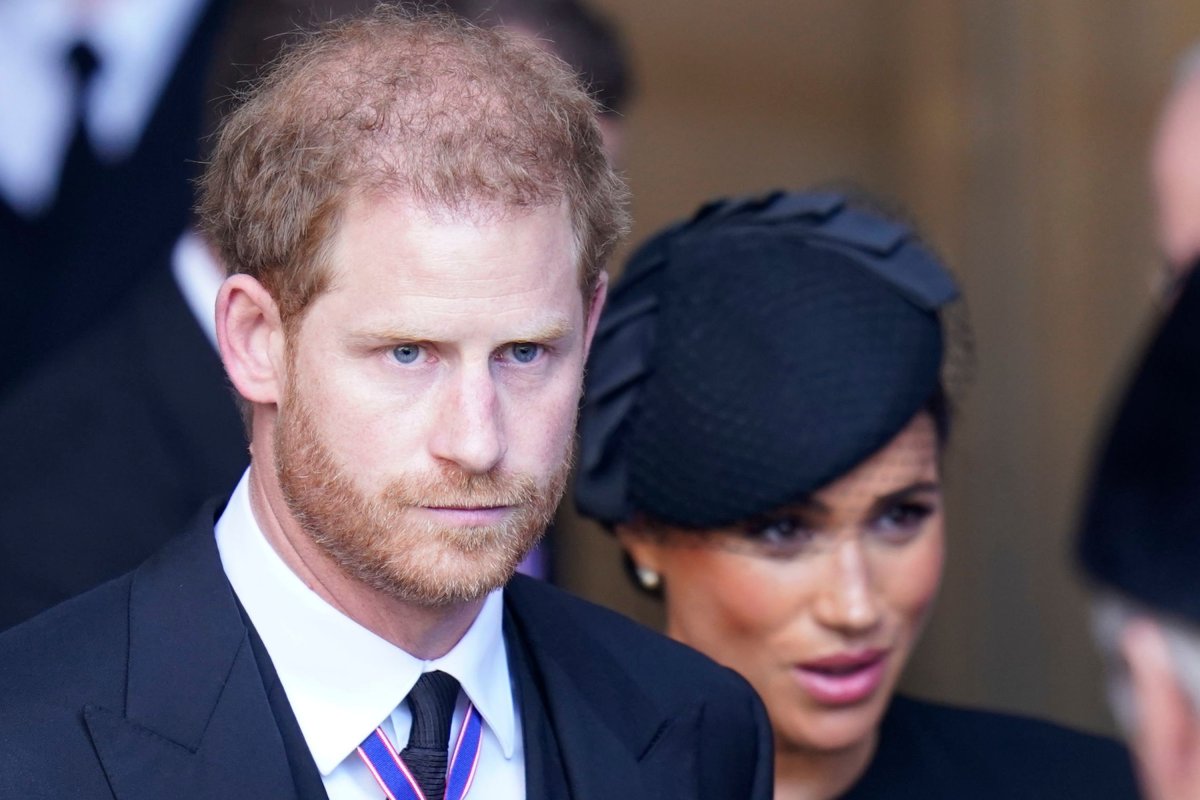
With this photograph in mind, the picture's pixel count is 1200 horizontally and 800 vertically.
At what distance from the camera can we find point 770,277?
278 centimetres

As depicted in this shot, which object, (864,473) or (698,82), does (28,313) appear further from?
(698,82)

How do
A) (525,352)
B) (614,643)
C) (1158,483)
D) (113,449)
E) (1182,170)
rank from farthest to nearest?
(113,449) → (614,643) → (525,352) → (1182,170) → (1158,483)

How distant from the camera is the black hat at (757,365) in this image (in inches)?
107

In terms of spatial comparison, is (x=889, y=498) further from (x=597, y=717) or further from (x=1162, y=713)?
(x=1162, y=713)

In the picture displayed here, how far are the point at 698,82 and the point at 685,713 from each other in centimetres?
277

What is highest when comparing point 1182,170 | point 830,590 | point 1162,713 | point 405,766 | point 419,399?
point 1182,170

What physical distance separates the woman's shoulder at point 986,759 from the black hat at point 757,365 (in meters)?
0.53

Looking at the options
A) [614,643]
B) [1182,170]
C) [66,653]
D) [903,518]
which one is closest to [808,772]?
[903,518]

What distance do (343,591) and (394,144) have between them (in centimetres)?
53

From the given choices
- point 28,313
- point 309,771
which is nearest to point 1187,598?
point 309,771

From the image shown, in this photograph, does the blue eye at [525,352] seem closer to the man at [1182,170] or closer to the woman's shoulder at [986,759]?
the man at [1182,170]

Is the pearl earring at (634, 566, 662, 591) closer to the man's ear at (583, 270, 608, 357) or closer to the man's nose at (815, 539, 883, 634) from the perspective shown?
the man's nose at (815, 539, 883, 634)

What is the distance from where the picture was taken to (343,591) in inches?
80.3

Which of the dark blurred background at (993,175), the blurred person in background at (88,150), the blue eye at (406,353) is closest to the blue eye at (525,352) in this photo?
the blue eye at (406,353)
